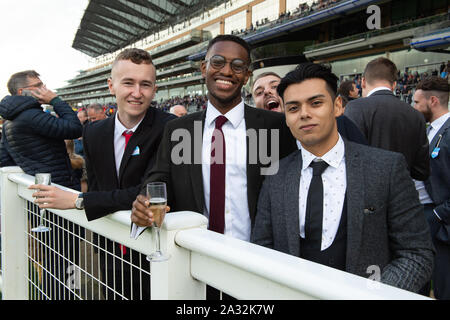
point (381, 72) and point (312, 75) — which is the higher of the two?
point (381, 72)

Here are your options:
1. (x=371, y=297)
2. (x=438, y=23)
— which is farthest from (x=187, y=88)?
(x=371, y=297)

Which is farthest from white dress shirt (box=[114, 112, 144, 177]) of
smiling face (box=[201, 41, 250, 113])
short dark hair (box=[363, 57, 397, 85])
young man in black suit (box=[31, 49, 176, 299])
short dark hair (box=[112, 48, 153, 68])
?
short dark hair (box=[363, 57, 397, 85])

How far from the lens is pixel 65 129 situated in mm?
3025

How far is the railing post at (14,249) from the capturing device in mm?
2529

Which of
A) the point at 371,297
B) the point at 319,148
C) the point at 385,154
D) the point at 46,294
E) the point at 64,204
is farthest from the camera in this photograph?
the point at 46,294

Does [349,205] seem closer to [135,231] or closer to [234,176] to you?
[234,176]

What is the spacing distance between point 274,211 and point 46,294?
5.66 feet

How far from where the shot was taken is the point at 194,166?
1.80 meters

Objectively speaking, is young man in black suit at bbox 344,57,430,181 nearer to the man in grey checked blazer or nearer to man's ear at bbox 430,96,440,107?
man's ear at bbox 430,96,440,107

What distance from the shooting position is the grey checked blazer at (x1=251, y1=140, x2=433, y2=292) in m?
1.41

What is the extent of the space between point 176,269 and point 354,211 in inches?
30.9

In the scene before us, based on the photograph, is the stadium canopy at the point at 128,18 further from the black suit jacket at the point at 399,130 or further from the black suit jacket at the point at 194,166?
the black suit jacket at the point at 194,166

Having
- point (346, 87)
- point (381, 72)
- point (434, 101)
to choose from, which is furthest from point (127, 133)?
point (346, 87)
